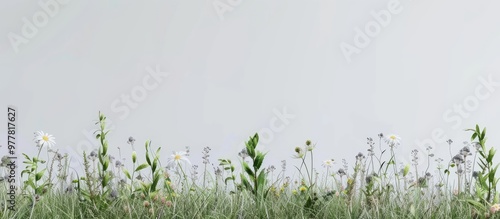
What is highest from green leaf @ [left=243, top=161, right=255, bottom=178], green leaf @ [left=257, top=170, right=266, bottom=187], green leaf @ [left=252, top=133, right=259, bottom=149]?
green leaf @ [left=252, top=133, right=259, bottom=149]

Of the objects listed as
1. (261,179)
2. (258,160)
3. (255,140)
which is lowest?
(261,179)

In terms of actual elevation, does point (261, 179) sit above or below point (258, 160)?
below

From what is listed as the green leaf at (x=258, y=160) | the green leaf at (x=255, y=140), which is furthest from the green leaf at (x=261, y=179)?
the green leaf at (x=255, y=140)

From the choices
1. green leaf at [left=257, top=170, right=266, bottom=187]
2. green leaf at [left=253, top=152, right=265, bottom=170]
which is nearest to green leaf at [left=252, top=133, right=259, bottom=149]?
green leaf at [left=253, top=152, right=265, bottom=170]

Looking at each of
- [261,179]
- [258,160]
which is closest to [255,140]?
[258,160]

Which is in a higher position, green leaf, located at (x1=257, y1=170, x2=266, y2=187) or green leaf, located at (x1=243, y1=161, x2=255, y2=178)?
green leaf, located at (x1=243, y1=161, x2=255, y2=178)

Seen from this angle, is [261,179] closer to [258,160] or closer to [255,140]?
[258,160]

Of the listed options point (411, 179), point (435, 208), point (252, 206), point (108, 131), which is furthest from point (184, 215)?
point (411, 179)

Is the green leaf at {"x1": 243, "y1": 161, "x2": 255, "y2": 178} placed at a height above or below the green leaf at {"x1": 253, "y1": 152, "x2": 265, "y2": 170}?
below

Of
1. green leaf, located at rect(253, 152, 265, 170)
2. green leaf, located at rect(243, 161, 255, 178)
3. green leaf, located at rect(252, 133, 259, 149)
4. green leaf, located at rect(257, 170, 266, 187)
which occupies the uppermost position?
green leaf, located at rect(252, 133, 259, 149)

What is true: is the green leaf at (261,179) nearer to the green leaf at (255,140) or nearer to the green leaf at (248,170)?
the green leaf at (248,170)

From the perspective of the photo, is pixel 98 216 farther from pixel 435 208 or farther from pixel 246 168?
pixel 435 208

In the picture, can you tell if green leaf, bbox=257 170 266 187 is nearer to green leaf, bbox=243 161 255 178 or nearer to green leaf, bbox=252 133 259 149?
green leaf, bbox=243 161 255 178

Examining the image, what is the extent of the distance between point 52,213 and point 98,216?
25cm
